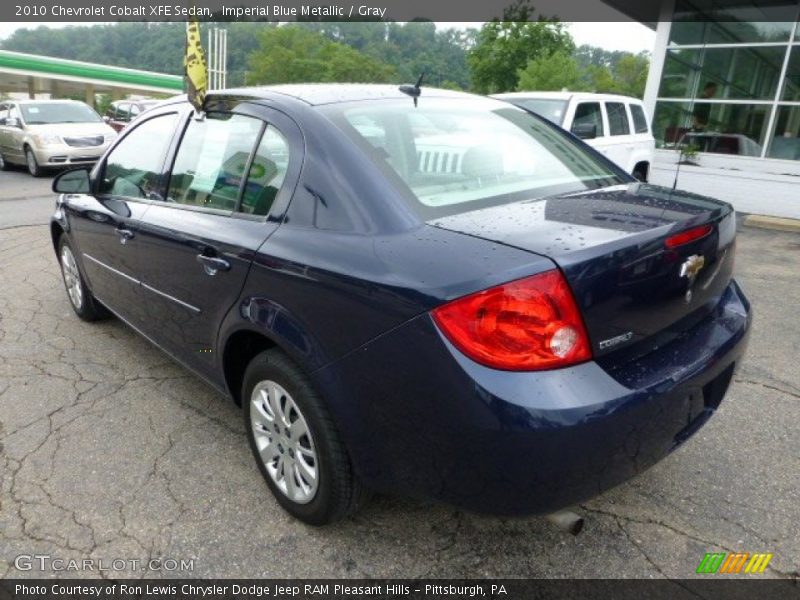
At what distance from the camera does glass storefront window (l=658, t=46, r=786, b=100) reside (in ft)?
37.9

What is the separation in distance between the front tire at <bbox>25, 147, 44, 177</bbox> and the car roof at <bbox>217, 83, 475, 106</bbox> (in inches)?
489

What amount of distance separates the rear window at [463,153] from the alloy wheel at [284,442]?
90cm

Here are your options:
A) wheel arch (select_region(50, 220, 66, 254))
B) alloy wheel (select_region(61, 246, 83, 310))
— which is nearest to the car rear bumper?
alloy wheel (select_region(61, 246, 83, 310))

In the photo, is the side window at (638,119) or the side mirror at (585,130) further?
the side window at (638,119)

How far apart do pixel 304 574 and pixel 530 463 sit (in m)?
0.99

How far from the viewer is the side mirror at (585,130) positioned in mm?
7773

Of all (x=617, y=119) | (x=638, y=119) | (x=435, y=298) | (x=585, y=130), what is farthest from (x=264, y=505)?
(x=638, y=119)

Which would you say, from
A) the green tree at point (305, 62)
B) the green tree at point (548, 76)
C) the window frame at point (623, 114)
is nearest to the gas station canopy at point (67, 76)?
the green tree at point (548, 76)

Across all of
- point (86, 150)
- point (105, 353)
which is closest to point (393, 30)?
point (86, 150)

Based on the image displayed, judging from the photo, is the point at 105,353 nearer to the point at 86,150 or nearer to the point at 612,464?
the point at 612,464

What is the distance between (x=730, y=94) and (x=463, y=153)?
12118 mm

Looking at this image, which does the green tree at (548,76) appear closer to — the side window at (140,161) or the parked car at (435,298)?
the side window at (140,161)

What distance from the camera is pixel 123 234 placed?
3170 millimetres

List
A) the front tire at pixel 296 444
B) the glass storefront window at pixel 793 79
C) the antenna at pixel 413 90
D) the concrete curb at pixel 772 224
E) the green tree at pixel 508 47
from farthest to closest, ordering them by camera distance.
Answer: the green tree at pixel 508 47
the glass storefront window at pixel 793 79
the concrete curb at pixel 772 224
the antenna at pixel 413 90
the front tire at pixel 296 444
